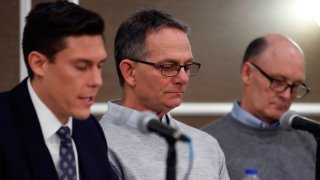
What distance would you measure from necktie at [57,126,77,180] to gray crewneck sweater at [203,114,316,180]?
2.71ft

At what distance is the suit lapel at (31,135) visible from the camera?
1.47 metres

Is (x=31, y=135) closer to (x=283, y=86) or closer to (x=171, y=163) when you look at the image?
(x=171, y=163)

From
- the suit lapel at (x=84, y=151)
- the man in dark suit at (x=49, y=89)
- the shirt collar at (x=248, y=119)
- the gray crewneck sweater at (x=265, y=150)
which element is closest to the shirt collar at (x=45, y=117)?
the man in dark suit at (x=49, y=89)

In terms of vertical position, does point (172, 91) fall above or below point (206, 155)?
above

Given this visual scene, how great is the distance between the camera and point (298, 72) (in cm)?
240

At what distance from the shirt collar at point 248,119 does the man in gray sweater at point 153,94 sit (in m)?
0.32

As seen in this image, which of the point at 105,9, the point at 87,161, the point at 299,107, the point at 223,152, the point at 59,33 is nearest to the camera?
the point at 59,33

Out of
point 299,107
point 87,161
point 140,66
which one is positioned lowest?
point 299,107

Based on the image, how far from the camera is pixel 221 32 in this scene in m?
2.89

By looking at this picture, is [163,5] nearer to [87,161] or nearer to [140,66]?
[140,66]

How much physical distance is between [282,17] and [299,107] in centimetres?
A: 43

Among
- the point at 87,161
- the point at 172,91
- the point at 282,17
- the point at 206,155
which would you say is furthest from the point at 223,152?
the point at 282,17

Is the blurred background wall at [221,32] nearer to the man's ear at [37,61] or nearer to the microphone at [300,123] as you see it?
the microphone at [300,123]

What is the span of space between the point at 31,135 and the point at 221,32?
156 cm
